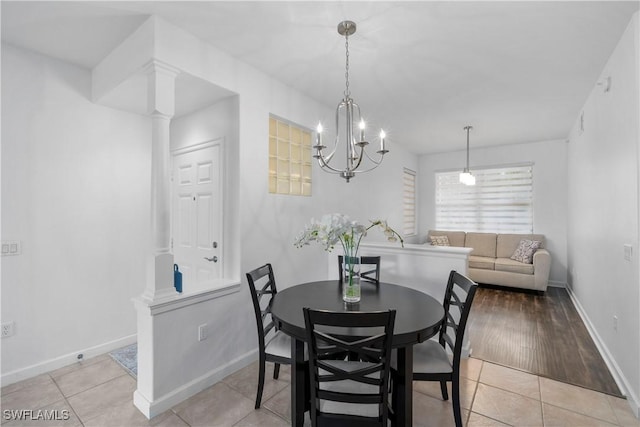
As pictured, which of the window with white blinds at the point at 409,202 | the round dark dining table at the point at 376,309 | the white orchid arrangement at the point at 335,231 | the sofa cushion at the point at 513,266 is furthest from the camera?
the window with white blinds at the point at 409,202

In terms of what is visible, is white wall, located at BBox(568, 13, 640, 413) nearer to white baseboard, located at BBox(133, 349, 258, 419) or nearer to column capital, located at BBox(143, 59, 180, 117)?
white baseboard, located at BBox(133, 349, 258, 419)

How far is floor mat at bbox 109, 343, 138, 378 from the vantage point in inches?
99.4

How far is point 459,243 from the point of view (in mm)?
6008

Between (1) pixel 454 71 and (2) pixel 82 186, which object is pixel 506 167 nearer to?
(1) pixel 454 71

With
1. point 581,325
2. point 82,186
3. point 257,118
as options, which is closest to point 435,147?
point 581,325

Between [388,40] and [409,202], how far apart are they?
176 inches

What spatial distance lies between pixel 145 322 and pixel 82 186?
1.52 meters

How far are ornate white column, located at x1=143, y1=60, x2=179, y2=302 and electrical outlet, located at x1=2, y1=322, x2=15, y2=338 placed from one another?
1230mm

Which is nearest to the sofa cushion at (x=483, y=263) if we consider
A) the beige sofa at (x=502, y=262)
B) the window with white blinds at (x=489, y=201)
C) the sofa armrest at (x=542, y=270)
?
the beige sofa at (x=502, y=262)

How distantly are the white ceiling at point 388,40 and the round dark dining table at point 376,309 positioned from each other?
1.86 meters

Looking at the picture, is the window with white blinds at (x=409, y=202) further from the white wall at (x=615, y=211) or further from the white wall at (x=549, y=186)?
the white wall at (x=615, y=211)

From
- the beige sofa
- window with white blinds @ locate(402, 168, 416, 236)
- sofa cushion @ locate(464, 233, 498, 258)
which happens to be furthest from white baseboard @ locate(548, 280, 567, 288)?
window with white blinds @ locate(402, 168, 416, 236)

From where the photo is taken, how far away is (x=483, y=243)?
5.72 meters

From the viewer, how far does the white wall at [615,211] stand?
6.65 feet
